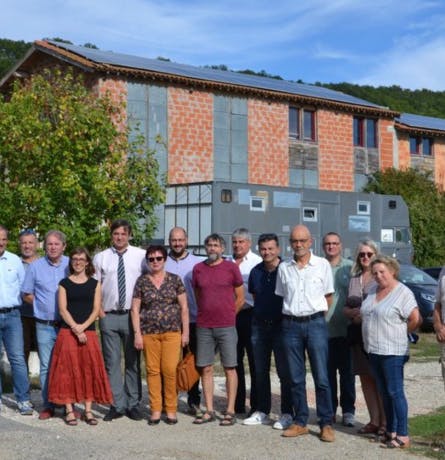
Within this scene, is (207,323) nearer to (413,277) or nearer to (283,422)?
(283,422)


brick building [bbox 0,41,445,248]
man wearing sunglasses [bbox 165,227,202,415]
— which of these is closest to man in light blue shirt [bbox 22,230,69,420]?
man wearing sunglasses [bbox 165,227,202,415]

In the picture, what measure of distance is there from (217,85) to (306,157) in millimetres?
5274

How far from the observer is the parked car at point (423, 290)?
61.2ft

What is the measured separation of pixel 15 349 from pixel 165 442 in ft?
7.56

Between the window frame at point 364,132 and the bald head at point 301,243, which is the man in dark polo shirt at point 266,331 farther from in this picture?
the window frame at point 364,132

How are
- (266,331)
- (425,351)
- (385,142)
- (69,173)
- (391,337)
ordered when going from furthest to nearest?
(385,142) < (69,173) < (425,351) < (266,331) < (391,337)

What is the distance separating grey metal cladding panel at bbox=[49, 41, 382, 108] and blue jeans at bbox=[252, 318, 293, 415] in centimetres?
2225

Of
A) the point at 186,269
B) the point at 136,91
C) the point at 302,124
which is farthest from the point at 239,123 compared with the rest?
the point at 186,269

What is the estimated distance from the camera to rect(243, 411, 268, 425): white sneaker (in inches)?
347

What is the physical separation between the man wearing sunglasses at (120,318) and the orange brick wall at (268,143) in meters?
24.4

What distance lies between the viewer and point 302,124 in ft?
115

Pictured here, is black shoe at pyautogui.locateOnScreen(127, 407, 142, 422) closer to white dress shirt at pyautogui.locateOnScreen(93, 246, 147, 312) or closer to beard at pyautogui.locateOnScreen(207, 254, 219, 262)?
white dress shirt at pyautogui.locateOnScreen(93, 246, 147, 312)

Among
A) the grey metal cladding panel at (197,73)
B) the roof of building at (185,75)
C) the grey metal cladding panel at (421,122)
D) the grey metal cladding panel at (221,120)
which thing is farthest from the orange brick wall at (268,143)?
the grey metal cladding panel at (421,122)

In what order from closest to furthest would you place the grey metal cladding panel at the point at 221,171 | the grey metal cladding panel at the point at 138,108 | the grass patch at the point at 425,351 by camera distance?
the grass patch at the point at 425,351, the grey metal cladding panel at the point at 138,108, the grey metal cladding panel at the point at 221,171
